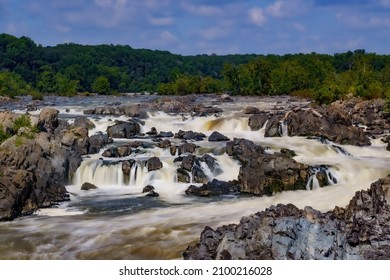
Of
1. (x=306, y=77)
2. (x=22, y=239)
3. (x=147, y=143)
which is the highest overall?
(x=306, y=77)

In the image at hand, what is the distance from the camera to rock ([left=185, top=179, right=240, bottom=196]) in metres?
23.7

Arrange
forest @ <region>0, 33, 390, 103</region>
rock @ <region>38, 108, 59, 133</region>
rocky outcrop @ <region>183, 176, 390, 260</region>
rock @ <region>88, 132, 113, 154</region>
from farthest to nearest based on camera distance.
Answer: forest @ <region>0, 33, 390, 103</region>
rock @ <region>38, 108, 59, 133</region>
rock @ <region>88, 132, 113, 154</region>
rocky outcrop @ <region>183, 176, 390, 260</region>

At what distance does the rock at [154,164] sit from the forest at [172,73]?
80.3ft

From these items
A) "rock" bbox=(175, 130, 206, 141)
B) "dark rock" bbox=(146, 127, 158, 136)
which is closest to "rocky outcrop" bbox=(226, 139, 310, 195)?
"rock" bbox=(175, 130, 206, 141)

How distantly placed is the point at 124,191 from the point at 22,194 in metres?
5.19

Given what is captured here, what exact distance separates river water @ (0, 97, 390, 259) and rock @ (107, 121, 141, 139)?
2.46 metres

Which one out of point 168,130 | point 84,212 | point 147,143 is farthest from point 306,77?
point 84,212

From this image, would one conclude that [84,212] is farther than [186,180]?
No

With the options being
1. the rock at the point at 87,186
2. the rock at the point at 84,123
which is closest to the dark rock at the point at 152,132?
the rock at the point at 84,123

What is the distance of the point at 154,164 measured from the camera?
1065 inches

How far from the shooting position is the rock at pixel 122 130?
118 feet

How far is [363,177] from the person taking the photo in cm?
2634

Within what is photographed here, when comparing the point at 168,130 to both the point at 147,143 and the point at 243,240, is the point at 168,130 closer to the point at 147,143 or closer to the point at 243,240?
the point at 147,143

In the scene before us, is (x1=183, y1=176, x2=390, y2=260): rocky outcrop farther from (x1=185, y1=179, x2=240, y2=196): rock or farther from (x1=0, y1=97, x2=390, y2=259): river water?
(x1=185, y1=179, x2=240, y2=196): rock
